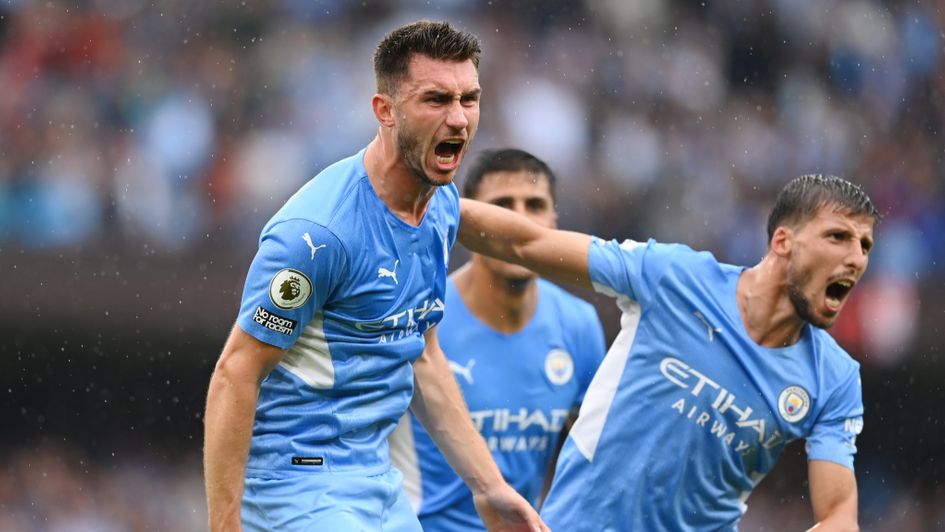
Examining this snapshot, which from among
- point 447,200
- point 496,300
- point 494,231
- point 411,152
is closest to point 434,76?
point 411,152

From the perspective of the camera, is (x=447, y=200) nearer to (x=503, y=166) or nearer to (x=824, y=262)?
(x=824, y=262)

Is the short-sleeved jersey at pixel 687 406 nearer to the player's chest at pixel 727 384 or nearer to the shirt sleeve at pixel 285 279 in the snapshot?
the player's chest at pixel 727 384

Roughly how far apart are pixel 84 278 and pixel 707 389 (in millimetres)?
7222

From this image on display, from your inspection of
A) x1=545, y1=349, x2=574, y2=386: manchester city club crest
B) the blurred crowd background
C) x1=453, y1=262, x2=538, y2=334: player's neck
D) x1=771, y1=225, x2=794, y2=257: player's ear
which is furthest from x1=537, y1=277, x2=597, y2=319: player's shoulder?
the blurred crowd background

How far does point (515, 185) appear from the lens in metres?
6.88

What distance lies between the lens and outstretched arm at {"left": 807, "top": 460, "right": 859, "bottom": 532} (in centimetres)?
552

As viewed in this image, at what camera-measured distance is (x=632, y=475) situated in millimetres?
5660

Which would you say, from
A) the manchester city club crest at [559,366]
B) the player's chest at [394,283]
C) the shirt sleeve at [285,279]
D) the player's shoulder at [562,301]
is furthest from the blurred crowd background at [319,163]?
the shirt sleeve at [285,279]

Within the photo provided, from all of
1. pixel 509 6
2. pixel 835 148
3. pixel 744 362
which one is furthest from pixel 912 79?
pixel 744 362

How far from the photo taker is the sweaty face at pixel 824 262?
18.4ft

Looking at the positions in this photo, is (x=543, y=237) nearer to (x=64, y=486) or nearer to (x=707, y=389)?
(x=707, y=389)

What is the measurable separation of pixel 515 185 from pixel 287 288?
270 cm

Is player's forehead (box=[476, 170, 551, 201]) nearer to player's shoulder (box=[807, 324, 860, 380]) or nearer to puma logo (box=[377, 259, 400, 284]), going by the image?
player's shoulder (box=[807, 324, 860, 380])

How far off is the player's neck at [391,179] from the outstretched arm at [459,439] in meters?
0.57
